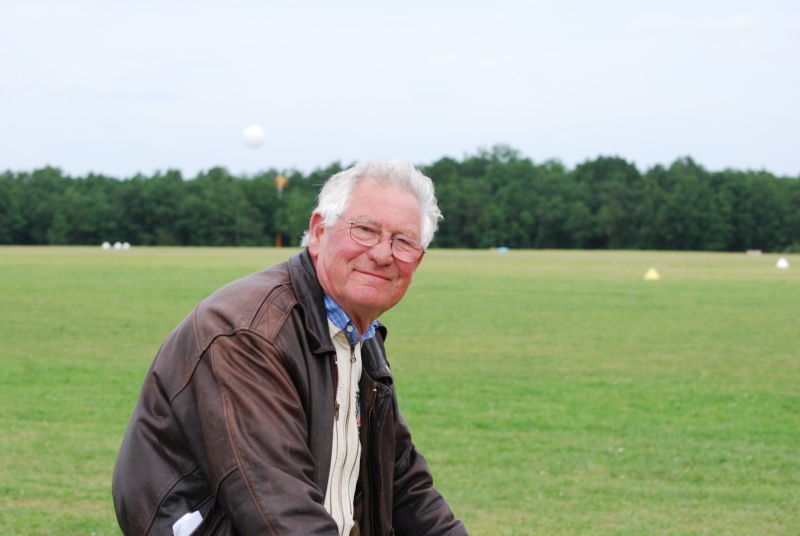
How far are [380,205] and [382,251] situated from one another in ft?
0.42

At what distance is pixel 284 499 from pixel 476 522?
166 inches

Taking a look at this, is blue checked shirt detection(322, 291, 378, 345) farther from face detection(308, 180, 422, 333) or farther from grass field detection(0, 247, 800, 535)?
grass field detection(0, 247, 800, 535)

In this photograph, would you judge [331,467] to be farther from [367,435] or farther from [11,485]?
[11,485]

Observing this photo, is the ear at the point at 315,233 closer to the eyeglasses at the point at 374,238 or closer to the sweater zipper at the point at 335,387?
the eyeglasses at the point at 374,238

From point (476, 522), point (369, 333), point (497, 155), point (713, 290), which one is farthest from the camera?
point (497, 155)

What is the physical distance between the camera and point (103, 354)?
14.5m

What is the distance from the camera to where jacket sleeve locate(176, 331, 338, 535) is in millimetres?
2490

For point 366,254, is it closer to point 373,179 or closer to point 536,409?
point 373,179

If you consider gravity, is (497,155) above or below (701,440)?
above

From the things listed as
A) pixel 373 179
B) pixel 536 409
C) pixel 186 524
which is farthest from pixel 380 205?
pixel 536 409

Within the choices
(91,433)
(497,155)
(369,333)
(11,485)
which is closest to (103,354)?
(91,433)

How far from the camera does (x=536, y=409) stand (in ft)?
35.2

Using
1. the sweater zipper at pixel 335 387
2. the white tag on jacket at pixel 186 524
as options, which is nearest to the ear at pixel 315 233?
the sweater zipper at pixel 335 387

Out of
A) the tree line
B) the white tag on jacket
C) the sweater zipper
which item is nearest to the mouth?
the sweater zipper
